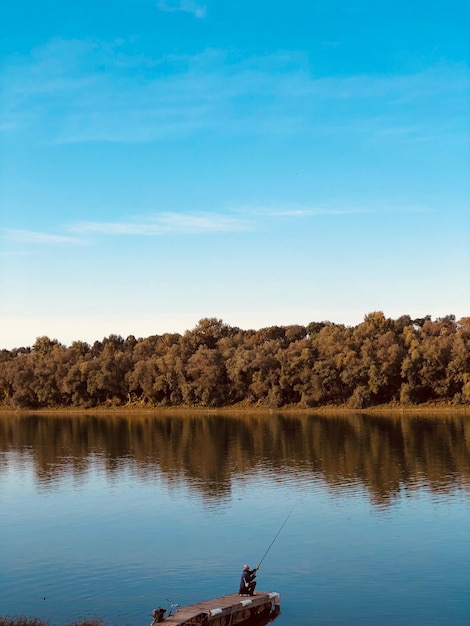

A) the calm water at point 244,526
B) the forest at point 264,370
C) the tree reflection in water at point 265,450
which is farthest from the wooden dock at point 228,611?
the forest at point 264,370

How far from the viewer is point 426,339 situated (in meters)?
146

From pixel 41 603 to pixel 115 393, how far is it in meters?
141

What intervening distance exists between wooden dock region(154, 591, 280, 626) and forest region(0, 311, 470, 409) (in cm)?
10752

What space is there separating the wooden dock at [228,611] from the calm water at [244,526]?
102cm

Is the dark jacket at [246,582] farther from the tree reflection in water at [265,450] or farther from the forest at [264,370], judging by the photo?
the forest at [264,370]

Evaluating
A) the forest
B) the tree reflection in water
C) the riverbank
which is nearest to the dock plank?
the tree reflection in water

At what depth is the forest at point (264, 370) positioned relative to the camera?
139 m

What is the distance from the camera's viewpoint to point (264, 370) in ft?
500

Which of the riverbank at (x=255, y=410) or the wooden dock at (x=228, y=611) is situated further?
the riverbank at (x=255, y=410)

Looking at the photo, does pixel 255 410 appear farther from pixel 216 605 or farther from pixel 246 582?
pixel 216 605

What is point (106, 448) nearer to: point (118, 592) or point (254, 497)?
point (254, 497)

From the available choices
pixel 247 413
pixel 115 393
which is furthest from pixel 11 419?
pixel 247 413

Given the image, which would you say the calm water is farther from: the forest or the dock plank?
the forest

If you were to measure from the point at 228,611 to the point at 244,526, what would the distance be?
20.1m
